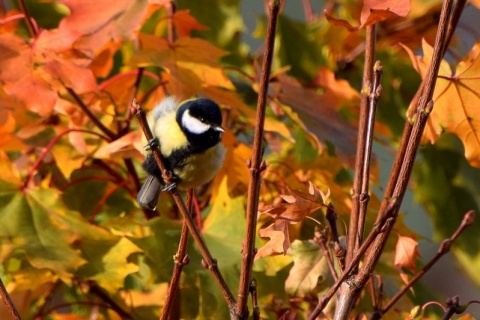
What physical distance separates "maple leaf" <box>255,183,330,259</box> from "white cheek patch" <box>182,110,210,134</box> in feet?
0.83

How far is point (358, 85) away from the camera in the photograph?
182 cm

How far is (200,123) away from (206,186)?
47cm

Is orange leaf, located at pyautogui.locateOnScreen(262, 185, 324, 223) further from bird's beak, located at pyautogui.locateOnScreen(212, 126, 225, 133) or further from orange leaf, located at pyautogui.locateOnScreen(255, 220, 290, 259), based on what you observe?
bird's beak, located at pyautogui.locateOnScreen(212, 126, 225, 133)

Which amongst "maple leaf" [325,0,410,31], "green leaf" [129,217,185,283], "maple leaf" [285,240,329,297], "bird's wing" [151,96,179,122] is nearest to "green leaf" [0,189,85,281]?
"green leaf" [129,217,185,283]

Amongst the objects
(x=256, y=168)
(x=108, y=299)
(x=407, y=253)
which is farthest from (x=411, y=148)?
(x=108, y=299)

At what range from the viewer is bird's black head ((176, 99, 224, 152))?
3.93 ft

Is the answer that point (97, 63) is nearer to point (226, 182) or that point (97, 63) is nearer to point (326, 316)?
point (226, 182)

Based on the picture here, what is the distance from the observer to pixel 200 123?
119 cm

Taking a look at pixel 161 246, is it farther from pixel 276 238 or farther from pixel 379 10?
pixel 379 10

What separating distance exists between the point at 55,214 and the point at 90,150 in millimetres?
181

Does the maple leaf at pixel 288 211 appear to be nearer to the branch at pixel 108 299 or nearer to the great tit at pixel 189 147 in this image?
the great tit at pixel 189 147

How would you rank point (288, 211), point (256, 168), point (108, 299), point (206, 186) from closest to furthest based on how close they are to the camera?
point (256, 168) < point (288, 211) < point (108, 299) < point (206, 186)

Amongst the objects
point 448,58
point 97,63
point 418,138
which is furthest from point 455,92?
point 448,58

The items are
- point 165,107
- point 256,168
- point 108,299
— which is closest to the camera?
point 256,168
